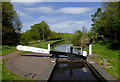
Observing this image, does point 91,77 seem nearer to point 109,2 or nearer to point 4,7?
point 109,2

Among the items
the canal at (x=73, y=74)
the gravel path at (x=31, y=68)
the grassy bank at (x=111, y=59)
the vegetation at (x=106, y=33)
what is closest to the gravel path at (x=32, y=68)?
the gravel path at (x=31, y=68)

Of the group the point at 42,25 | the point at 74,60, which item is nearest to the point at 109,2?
the point at 74,60

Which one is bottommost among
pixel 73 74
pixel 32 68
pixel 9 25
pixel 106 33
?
pixel 73 74

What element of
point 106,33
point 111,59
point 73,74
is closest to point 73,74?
point 73,74

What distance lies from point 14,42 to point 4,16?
14.0ft

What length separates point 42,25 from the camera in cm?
3362

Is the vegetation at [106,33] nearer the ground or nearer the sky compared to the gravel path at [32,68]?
nearer the sky

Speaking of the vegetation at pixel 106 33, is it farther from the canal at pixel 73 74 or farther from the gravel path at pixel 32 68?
the gravel path at pixel 32 68

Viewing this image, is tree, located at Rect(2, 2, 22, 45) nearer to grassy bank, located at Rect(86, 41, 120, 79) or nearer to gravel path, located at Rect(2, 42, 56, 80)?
gravel path, located at Rect(2, 42, 56, 80)

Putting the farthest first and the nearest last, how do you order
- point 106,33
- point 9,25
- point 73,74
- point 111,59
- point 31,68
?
point 106,33 < point 9,25 < point 111,59 < point 31,68 < point 73,74

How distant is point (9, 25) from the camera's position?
16734 millimetres

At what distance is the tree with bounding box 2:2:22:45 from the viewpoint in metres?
15.4

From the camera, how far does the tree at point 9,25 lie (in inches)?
608

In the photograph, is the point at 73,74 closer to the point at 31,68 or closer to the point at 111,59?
the point at 31,68
